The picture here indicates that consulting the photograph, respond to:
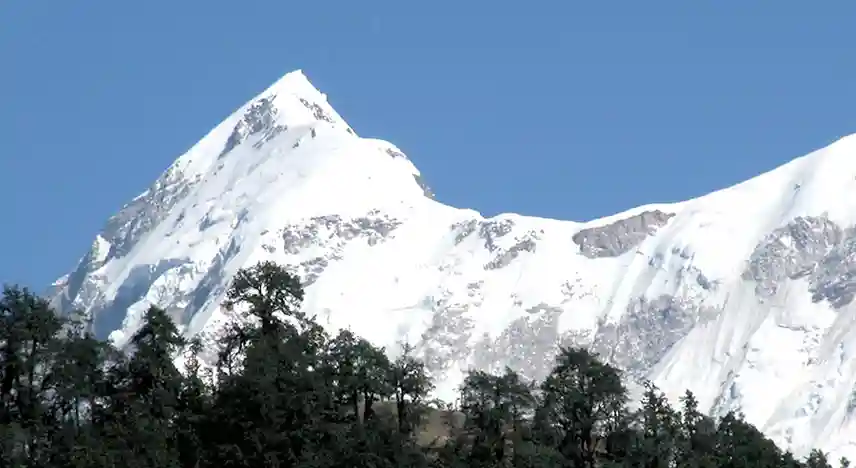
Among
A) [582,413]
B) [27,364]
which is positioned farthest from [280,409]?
[582,413]

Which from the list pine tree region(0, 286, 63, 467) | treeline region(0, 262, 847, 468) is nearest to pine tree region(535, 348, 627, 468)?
treeline region(0, 262, 847, 468)

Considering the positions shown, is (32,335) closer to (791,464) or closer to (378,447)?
(378,447)

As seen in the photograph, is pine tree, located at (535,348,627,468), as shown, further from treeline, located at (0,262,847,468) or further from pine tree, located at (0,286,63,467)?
pine tree, located at (0,286,63,467)

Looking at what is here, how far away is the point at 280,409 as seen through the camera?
134 metres

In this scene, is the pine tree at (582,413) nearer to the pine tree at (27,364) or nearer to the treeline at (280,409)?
the treeline at (280,409)

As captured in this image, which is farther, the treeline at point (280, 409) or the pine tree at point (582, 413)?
the pine tree at point (582, 413)

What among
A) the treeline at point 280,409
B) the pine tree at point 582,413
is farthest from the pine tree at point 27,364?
the pine tree at point 582,413

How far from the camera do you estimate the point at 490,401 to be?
15300 cm

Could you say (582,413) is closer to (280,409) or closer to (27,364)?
(280,409)

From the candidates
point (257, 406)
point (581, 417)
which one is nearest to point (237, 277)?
point (257, 406)

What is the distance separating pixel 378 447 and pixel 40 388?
25505 mm

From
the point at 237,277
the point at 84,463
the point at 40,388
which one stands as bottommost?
the point at 84,463

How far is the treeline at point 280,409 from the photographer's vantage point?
13050 centimetres

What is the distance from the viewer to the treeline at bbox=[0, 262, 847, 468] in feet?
428
